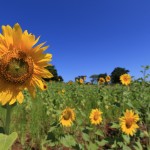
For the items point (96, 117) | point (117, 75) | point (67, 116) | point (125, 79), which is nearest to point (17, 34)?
point (67, 116)

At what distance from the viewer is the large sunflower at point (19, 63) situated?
1681 mm

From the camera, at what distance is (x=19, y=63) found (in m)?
1.73

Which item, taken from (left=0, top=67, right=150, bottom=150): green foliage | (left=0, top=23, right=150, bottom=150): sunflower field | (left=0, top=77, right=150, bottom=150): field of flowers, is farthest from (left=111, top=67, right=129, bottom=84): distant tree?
(left=0, top=77, right=150, bottom=150): field of flowers

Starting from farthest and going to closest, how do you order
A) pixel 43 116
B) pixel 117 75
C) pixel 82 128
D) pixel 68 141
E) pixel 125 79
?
pixel 117 75 → pixel 125 79 → pixel 43 116 → pixel 82 128 → pixel 68 141

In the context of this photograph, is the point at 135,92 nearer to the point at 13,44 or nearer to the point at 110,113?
the point at 110,113

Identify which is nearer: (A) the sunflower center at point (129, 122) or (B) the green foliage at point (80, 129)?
(B) the green foliage at point (80, 129)

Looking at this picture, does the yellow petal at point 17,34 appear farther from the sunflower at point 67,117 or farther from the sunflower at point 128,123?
the sunflower at point 128,123

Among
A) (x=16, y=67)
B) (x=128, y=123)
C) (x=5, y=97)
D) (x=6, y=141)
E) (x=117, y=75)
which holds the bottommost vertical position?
(x=6, y=141)

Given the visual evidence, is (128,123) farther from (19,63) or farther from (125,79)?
(19,63)

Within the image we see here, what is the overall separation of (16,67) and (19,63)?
0.03 metres

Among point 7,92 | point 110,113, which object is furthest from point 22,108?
point 7,92

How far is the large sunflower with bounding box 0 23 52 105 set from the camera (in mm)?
1681

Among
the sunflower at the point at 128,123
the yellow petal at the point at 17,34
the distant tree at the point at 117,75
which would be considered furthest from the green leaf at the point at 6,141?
the distant tree at the point at 117,75

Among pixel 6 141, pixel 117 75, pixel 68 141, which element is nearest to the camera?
pixel 6 141
